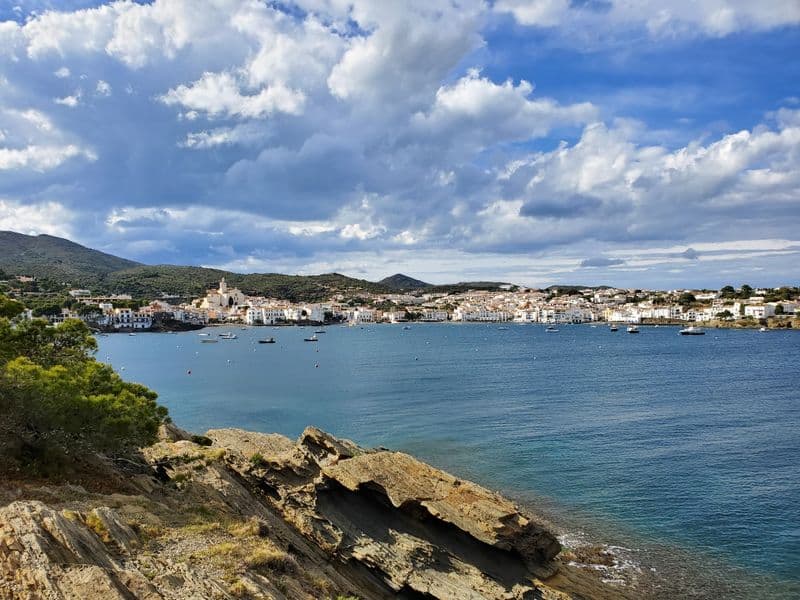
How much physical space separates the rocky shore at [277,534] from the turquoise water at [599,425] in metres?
4.88

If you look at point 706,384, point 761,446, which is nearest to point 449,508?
point 761,446

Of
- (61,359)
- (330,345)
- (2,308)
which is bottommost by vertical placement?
(330,345)

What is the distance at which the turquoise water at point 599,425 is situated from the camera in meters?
21.8

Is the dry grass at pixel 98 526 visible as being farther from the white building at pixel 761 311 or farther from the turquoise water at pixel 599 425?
the white building at pixel 761 311

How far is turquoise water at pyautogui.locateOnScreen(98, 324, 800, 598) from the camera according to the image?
21766 mm

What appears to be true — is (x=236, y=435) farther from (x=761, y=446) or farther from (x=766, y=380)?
(x=766, y=380)

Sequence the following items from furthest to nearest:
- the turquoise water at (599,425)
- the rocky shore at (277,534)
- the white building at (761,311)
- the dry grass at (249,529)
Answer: the white building at (761,311) → the turquoise water at (599,425) → the dry grass at (249,529) → the rocky shore at (277,534)

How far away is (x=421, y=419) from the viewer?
144ft

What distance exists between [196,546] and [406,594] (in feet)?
20.4

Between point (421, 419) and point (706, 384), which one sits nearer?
point (421, 419)

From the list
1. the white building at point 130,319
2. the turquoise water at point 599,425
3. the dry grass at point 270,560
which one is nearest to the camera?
the dry grass at point 270,560

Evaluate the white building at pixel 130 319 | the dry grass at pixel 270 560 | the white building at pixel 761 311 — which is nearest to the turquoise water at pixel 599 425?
the dry grass at pixel 270 560

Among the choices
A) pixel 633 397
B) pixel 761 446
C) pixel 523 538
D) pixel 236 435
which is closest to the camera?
pixel 523 538

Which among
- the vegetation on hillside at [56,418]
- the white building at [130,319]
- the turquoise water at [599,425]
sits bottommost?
the turquoise water at [599,425]
